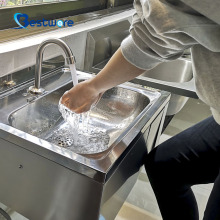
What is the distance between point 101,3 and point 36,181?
5.11 feet

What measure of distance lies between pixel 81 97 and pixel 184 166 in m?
0.45

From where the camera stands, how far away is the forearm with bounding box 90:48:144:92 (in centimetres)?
82

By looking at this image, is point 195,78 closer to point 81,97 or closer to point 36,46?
point 81,97

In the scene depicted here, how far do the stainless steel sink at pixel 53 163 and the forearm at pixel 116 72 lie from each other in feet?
0.64

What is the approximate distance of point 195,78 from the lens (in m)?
0.74

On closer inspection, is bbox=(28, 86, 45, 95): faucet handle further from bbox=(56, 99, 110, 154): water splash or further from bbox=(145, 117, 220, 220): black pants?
bbox=(145, 117, 220, 220): black pants

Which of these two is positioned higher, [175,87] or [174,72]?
[175,87]

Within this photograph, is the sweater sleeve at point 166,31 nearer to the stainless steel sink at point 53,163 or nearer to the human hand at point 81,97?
the human hand at point 81,97

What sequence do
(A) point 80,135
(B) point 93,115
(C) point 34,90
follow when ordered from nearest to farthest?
(C) point 34,90 → (A) point 80,135 → (B) point 93,115

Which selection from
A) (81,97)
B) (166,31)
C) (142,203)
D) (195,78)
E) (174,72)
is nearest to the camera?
(166,31)

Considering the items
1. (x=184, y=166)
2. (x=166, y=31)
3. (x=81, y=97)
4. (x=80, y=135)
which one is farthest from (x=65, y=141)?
(x=166, y=31)

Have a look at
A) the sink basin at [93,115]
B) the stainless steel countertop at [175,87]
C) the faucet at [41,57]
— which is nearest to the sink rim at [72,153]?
the sink basin at [93,115]

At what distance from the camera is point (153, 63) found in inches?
31.4

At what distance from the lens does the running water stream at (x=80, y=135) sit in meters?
1.22
